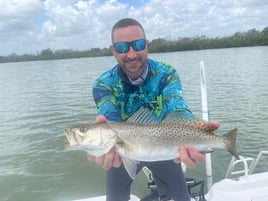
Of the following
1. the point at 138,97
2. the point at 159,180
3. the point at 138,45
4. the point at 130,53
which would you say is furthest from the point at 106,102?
the point at 159,180

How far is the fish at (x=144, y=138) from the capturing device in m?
3.26

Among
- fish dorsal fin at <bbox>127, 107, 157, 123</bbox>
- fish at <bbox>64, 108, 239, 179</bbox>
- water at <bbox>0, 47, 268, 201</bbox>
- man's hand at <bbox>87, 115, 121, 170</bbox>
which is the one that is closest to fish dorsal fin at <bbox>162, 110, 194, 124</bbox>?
fish at <bbox>64, 108, 239, 179</bbox>

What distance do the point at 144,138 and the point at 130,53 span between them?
1090mm

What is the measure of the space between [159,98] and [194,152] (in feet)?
3.96

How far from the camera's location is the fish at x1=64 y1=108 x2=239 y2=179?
10.7 feet

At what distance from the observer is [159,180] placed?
457 centimetres

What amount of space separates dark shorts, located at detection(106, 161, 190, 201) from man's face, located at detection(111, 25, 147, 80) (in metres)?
1.19

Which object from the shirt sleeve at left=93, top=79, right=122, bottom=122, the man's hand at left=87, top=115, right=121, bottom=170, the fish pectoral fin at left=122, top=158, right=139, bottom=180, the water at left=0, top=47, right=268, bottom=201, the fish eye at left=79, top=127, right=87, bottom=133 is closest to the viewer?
the fish eye at left=79, top=127, right=87, bottom=133

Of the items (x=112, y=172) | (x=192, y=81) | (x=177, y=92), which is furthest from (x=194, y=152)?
(x=192, y=81)

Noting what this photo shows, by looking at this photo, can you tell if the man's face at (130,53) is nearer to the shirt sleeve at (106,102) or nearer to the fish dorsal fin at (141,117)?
the shirt sleeve at (106,102)

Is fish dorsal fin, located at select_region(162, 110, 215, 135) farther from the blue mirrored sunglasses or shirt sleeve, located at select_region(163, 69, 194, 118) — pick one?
the blue mirrored sunglasses

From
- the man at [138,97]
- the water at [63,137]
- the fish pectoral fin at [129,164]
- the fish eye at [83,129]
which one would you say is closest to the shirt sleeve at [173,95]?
the man at [138,97]

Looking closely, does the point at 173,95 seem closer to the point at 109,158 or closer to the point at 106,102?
the point at 106,102

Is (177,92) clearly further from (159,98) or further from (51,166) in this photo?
(51,166)
